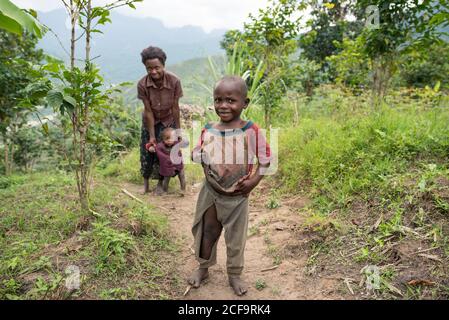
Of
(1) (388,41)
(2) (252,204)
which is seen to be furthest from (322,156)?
(1) (388,41)

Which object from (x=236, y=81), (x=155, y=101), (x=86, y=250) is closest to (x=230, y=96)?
(x=236, y=81)

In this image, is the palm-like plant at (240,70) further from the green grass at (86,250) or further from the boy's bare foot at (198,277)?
the boy's bare foot at (198,277)

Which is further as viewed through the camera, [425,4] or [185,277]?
[425,4]

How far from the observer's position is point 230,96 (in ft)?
6.99

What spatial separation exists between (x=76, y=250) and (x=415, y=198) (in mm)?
2799

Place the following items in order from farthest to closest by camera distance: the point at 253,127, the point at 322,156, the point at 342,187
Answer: the point at 322,156 < the point at 342,187 < the point at 253,127

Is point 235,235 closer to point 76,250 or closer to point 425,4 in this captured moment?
point 76,250

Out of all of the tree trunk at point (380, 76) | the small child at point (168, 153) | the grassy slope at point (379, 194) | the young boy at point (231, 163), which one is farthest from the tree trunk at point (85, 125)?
the tree trunk at point (380, 76)

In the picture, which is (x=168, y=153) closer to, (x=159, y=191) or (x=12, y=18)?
(x=159, y=191)

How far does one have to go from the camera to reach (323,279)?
2.59 meters

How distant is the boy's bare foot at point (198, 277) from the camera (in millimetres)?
2562

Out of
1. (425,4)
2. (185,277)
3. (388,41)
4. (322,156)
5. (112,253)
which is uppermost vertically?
(425,4)

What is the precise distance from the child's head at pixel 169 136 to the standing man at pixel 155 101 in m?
0.07

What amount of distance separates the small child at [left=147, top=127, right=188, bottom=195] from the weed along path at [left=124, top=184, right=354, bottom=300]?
1.77 ft
